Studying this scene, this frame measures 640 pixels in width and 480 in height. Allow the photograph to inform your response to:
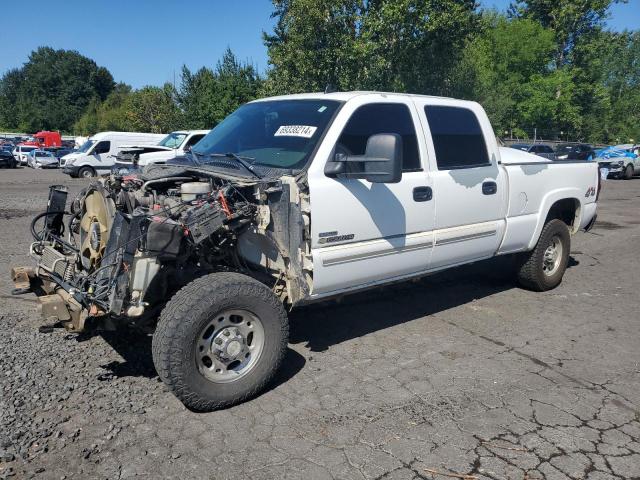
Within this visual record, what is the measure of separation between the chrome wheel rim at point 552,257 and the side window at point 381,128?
8.68 feet

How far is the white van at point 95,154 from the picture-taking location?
2419 centimetres

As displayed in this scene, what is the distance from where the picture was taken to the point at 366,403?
366 centimetres

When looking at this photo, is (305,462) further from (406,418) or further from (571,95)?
(571,95)

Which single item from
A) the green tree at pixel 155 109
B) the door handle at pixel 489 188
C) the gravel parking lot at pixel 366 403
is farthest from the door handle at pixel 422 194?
the green tree at pixel 155 109

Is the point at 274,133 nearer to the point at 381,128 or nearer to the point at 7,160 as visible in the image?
the point at 381,128

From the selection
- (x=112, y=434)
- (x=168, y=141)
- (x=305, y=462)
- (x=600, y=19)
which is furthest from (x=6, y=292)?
(x=600, y=19)

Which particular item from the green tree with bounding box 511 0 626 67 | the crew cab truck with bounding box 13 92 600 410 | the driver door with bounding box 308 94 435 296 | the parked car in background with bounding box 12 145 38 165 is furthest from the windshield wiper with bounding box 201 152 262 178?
the green tree with bounding box 511 0 626 67

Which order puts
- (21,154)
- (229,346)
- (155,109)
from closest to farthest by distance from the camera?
(229,346)
(21,154)
(155,109)

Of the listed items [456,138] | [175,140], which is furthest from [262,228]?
[175,140]

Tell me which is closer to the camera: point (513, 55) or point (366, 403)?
point (366, 403)

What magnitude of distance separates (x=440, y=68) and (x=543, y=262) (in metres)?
19.9

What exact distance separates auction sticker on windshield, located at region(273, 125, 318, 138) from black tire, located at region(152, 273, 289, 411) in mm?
1276

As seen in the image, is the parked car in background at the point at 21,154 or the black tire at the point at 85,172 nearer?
the black tire at the point at 85,172

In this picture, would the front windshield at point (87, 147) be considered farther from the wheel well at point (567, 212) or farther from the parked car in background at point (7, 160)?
the wheel well at point (567, 212)
